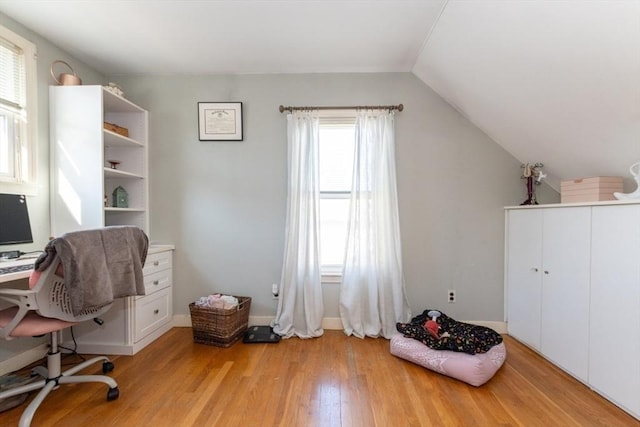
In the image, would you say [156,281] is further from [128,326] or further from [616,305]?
[616,305]

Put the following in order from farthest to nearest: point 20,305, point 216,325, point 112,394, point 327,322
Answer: point 327,322 → point 216,325 → point 112,394 → point 20,305

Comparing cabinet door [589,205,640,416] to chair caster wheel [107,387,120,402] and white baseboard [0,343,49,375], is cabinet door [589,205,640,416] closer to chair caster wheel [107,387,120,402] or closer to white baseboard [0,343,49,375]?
chair caster wheel [107,387,120,402]

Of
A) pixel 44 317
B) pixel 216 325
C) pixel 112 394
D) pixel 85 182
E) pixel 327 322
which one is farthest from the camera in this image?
pixel 327 322

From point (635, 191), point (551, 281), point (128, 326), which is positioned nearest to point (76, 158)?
point (128, 326)

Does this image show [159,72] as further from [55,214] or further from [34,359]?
[34,359]

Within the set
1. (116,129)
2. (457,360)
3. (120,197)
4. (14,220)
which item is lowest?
(457,360)

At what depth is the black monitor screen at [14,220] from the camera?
6.00 feet

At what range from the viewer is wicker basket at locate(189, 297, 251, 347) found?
2.36 meters

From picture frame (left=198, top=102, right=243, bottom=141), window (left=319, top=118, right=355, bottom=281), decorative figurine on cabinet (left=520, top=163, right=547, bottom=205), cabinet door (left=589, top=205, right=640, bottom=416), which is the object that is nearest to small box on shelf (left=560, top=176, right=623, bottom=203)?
cabinet door (left=589, top=205, right=640, bottom=416)

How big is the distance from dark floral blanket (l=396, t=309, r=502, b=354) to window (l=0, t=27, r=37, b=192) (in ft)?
10.3

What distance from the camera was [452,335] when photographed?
2.14 metres

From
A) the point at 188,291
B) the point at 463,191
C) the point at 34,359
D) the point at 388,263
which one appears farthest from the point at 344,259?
the point at 34,359

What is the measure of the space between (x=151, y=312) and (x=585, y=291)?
334 cm

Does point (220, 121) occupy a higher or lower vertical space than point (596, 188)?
higher
